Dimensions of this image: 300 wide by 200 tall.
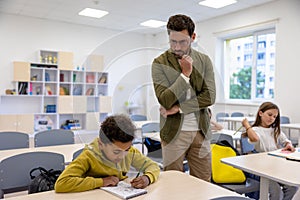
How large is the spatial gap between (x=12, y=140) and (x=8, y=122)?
322 centimetres

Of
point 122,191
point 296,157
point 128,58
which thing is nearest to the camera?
point 122,191

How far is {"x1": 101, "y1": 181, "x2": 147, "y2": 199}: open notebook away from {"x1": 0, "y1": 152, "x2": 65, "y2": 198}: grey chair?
76 cm

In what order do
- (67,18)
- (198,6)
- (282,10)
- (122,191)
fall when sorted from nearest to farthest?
1. (122,191)
2. (282,10)
3. (198,6)
4. (67,18)

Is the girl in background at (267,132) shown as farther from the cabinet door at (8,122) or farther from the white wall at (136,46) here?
the cabinet door at (8,122)

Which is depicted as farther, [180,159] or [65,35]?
[65,35]

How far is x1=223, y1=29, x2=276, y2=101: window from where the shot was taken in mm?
5141

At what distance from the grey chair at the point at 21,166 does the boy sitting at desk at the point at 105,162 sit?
68cm

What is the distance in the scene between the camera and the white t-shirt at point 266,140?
87.4 inches

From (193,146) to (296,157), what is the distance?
86cm

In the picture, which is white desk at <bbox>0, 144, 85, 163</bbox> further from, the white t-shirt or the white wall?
the white t-shirt

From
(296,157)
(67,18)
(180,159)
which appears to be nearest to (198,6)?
(67,18)

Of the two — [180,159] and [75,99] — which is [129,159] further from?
[75,99]

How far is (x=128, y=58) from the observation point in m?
1.28

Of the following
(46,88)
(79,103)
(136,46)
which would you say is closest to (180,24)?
(136,46)
